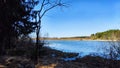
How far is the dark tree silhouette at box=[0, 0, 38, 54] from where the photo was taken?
19703mm

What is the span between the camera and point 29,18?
2541 cm

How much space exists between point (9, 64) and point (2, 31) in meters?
6.11

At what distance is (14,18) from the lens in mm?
20766

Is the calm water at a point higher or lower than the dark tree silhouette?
lower

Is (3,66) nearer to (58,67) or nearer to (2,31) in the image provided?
(58,67)

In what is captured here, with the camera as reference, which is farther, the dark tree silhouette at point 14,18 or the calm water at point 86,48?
the dark tree silhouette at point 14,18

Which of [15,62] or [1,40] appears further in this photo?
[1,40]

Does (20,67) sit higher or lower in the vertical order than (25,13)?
lower

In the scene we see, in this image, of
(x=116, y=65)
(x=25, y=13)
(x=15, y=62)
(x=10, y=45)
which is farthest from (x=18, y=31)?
(x=116, y=65)

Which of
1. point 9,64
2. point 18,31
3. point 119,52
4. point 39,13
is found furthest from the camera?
point 18,31

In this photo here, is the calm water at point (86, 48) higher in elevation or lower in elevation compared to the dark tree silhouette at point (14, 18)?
lower

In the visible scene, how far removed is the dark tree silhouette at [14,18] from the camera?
776 inches

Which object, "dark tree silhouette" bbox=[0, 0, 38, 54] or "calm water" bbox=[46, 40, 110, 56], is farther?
"dark tree silhouette" bbox=[0, 0, 38, 54]

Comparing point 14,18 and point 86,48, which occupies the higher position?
point 14,18
